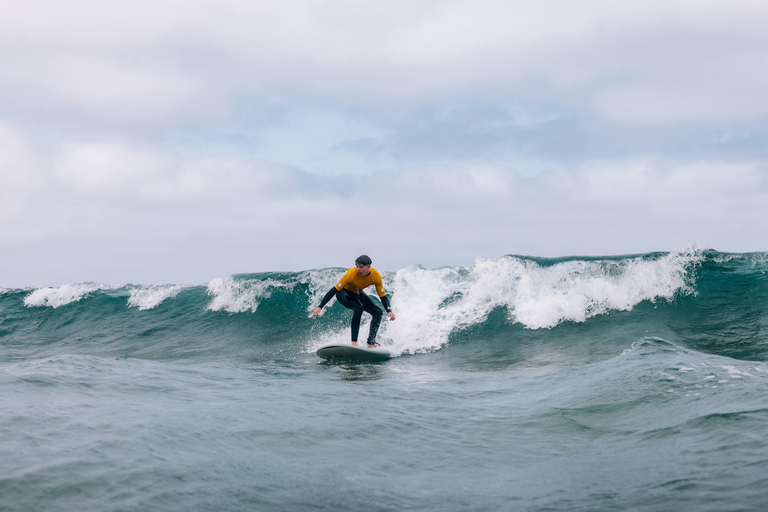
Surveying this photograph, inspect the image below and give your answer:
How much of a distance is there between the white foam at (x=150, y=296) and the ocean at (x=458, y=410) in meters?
5.06

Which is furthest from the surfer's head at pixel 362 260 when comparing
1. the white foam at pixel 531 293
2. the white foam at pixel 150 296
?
the white foam at pixel 150 296

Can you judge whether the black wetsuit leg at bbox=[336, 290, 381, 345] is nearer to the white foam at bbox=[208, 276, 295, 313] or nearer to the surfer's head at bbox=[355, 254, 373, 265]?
the surfer's head at bbox=[355, 254, 373, 265]

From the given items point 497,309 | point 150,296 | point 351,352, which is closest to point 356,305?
point 351,352

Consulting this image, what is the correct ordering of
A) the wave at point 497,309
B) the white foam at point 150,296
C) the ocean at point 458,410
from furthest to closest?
the white foam at point 150,296
the wave at point 497,309
the ocean at point 458,410

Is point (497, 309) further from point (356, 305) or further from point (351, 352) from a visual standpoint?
point (351, 352)

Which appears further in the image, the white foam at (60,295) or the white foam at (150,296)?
the white foam at (60,295)

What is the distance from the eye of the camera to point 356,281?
39.1 ft

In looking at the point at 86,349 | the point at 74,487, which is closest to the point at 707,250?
the point at 74,487

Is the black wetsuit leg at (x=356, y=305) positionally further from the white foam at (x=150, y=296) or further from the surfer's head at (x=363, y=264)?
the white foam at (x=150, y=296)

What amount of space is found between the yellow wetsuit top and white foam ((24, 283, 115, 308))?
618 inches

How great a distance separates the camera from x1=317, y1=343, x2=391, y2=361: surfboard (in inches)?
467

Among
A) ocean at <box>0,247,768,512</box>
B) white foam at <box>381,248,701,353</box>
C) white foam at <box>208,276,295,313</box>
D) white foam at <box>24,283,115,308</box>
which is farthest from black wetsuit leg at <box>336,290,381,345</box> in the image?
white foam at <box>24,283,115,308</box>

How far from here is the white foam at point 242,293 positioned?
60.8 feet

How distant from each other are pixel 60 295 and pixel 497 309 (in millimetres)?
18015
